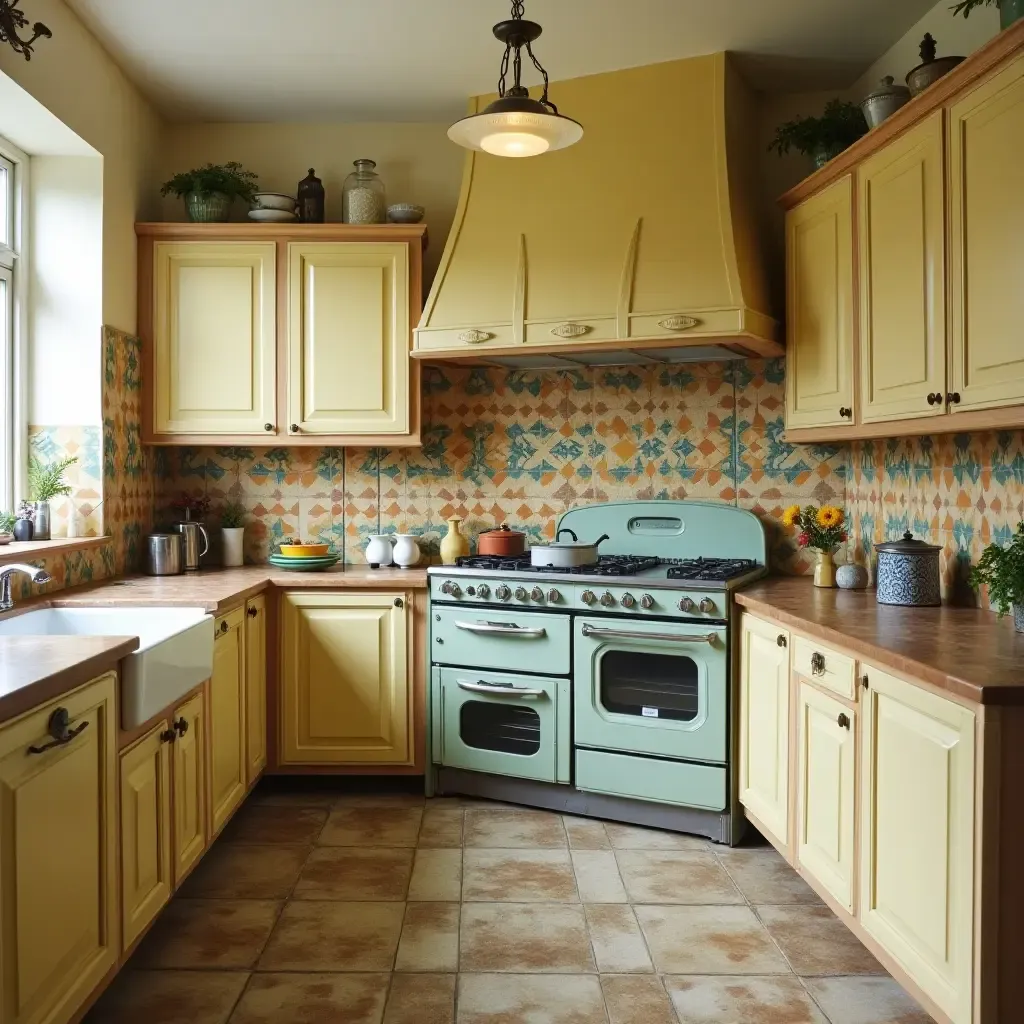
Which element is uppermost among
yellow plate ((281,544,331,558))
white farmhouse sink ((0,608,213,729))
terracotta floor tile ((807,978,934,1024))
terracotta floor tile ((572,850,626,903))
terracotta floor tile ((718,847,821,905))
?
yellow plate ((281,544,331,558))

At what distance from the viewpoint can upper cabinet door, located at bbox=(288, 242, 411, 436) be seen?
391 centimetres

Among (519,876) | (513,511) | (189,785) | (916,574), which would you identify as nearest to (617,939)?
(519,876)

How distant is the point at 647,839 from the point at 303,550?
1.72m

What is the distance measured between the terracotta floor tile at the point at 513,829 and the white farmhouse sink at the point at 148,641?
1.15 meters

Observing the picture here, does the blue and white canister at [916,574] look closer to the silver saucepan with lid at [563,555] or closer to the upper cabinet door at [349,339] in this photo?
the silver saucepan with lid at [563,555]

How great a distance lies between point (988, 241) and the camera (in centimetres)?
243

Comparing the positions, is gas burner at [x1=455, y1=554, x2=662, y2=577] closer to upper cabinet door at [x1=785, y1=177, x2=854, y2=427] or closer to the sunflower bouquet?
the sunflower bouquet

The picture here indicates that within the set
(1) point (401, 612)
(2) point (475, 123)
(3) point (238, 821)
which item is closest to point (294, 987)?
(3) point (238, 821)

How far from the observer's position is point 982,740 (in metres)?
1.85

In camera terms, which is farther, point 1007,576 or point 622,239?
point 622,239

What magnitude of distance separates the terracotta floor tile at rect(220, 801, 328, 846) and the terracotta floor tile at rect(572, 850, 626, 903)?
915 mm

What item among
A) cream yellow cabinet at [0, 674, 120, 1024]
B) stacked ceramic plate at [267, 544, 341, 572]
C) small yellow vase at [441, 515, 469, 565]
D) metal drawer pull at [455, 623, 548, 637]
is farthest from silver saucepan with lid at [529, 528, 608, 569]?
cream yellow cabinet at [0, 674, 120, 1024]

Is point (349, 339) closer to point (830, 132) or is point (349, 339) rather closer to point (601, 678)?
point (601, 678)

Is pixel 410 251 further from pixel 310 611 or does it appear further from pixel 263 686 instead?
pixel 263 686
